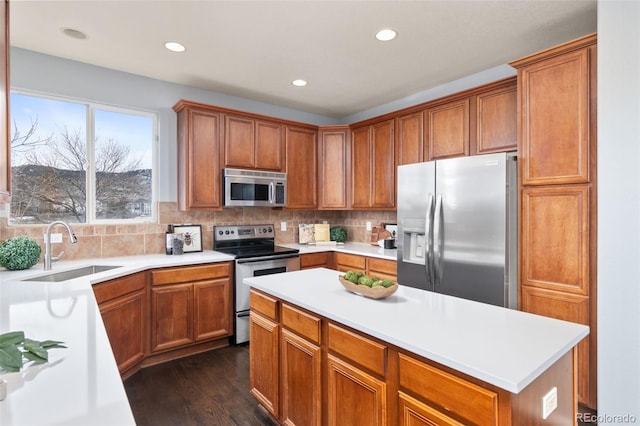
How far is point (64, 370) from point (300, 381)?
116 centimetres

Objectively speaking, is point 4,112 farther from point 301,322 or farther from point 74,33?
point 74,33

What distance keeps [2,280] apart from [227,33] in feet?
7.56

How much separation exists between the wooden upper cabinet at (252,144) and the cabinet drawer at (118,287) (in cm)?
146

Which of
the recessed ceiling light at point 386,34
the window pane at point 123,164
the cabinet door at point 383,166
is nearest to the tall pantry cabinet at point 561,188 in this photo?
the recessed ceiling light at point 386,34

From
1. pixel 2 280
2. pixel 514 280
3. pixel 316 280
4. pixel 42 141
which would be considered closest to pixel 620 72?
pixel 514 280

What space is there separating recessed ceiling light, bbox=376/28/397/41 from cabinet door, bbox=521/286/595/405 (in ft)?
6.98

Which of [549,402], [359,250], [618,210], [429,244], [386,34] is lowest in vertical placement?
[549,402]

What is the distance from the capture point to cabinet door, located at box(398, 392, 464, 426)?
1148 millimetres

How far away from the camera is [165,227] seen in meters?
3.55

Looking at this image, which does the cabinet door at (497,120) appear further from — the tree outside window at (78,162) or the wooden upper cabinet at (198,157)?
the tree outside window at (78,162)

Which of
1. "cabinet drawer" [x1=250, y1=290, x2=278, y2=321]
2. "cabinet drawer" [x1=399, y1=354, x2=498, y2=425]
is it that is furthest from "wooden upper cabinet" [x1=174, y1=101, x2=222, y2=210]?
"cabinet drawer" [x1=399, y1=354, x2=498, y2=425]

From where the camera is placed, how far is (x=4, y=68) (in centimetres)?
133

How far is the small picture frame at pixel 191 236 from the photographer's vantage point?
3.55 m

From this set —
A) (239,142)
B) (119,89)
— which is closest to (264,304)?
(239,142)
